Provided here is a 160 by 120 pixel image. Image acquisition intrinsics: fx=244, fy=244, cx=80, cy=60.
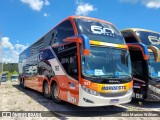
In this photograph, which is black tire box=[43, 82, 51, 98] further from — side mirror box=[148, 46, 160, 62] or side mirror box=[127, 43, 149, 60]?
side mirror box=[148, 46, 160, 62]

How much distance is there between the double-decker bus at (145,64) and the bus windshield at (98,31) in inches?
55.5

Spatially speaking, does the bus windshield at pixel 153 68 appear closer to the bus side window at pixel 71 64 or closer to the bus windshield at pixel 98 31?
the bus windshield at pixel 98 31

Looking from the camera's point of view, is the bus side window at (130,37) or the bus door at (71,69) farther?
the bus side window at (130,37)

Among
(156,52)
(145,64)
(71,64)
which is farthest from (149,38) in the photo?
(71,64)

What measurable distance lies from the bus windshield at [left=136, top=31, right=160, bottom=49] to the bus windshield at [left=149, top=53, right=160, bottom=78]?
0.81m

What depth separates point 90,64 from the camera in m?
8.78

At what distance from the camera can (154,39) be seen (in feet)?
40.7

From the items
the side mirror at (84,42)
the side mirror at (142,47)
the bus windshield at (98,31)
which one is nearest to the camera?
the side mirror at (84,42)

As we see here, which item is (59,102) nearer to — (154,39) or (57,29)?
(57,29)

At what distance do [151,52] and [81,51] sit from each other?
445 cm

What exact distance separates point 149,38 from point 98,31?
3701mm

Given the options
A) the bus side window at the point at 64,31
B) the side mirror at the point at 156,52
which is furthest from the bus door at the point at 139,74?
the bus side window at the point at 64,31

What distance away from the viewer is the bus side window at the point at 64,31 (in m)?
9.98

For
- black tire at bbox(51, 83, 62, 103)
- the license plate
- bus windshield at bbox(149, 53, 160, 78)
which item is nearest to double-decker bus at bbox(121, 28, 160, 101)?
bus windshield at bbox(149, 53, 160, 78)
